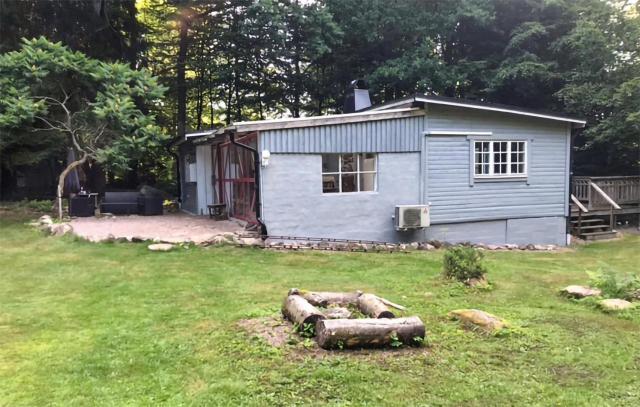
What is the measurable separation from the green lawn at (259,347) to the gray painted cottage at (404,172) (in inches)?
109

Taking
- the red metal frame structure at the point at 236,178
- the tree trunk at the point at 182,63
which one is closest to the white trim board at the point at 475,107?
the red metal frame structure at the point at 236,178

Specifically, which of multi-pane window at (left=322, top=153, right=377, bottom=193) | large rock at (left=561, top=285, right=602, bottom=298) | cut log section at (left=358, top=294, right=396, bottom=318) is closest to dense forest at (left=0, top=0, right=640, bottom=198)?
multi-pane window at (left=322, top=153, right=377, bottom=193)

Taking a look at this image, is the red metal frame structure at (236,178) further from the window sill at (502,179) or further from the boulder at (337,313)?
the boulder at (337,313)

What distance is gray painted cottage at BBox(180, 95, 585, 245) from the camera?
9562 mm

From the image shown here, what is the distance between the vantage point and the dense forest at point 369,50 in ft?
50.8

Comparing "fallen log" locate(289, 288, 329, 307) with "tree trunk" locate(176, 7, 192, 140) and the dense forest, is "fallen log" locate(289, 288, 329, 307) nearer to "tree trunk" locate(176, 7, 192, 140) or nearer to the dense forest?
the dense forest

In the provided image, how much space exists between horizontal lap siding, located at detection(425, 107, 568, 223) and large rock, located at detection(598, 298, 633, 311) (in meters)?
5.92

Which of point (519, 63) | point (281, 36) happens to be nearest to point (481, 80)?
point (519, 63)

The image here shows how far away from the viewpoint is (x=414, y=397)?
3.05 meters

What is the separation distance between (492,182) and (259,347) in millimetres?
9353

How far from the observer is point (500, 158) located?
39.1 ft

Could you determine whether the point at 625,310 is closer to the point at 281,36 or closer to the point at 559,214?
the point at 559,214

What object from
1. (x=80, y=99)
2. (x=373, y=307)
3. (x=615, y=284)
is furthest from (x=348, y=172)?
(x=80, y=99)

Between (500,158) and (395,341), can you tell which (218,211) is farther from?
(395,341)
